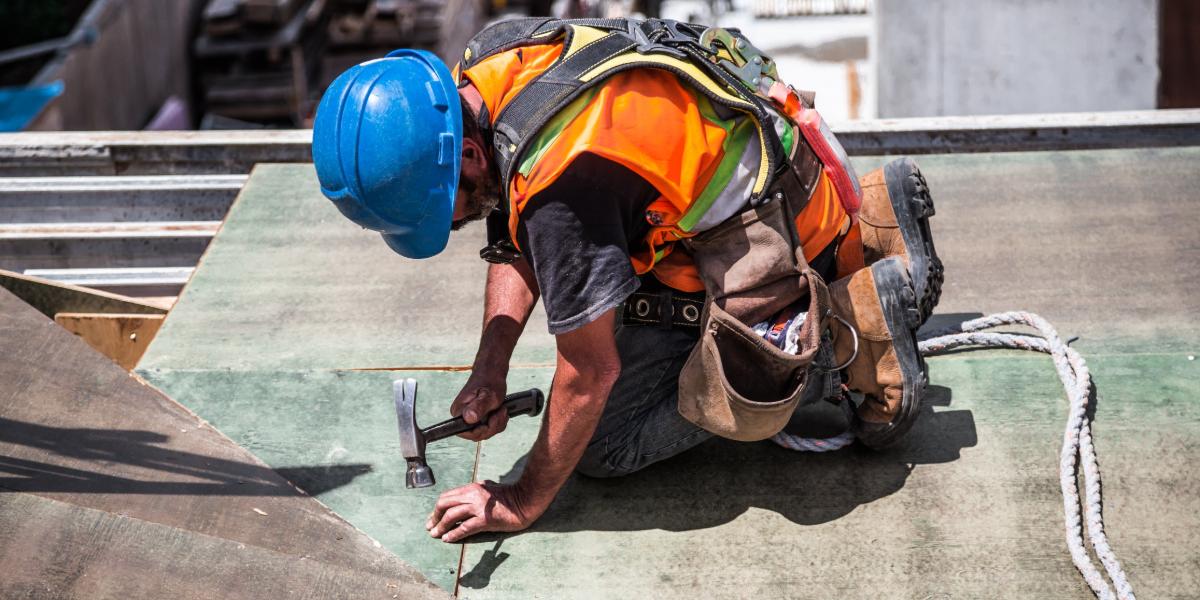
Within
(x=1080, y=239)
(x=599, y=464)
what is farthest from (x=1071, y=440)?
(x=1080, y=239)

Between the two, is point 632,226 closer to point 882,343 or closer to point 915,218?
point 882,343

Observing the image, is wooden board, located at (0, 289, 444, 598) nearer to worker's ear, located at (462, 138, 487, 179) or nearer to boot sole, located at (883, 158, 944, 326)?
worker's ear, located at (462, 138, 487, 179)

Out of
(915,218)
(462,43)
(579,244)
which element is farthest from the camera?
(462,43)

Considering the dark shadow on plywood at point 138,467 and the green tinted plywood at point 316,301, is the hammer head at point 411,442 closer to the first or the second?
the dark shadow on plywood at point 138,467

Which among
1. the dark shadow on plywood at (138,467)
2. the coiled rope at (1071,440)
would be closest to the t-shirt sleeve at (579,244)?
the coiled rope at (1071,440)

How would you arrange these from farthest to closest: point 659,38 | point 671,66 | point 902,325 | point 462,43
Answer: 1. point 462,43
2. point 902,325
3. point 659,38
4. point 671,66

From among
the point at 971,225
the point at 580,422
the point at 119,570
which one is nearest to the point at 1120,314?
the point at 971,225

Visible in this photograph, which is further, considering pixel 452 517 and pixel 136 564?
pixel 452 517

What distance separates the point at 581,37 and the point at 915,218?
1.13 m

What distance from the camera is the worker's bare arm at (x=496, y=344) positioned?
294 centimetres

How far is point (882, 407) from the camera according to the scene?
2912 millimetres

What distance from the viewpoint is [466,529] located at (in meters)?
2.78

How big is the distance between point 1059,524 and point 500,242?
4.89 feet

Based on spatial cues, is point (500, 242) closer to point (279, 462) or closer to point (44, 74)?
point (279, 462)
